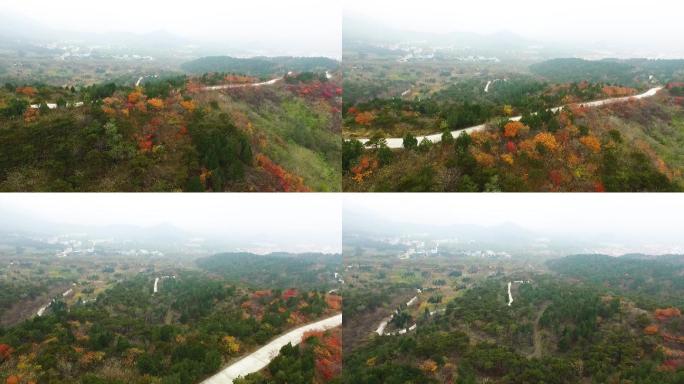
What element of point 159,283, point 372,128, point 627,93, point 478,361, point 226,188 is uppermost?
point 627,93

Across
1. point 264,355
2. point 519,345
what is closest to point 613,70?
point 519,345

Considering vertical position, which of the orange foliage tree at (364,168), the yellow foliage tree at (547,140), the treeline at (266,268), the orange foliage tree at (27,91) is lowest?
the treeline at (266,268)

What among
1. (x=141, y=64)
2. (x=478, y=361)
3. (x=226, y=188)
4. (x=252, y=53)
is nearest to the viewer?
(x=478, y=361)

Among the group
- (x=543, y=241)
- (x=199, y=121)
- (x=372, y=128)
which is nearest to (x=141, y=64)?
(x=199, y=121)

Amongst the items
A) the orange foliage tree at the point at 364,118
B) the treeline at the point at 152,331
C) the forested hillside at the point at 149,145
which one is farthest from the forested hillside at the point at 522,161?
the treeline at the point at 152,331

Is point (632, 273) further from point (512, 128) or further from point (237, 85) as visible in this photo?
point (237, 85)

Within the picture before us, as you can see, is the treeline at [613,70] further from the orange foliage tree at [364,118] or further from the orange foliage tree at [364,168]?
the orange foliage tree at [364,168]

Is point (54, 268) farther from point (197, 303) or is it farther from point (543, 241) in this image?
point (543, 241)

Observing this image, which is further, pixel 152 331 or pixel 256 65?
pixel 256 65
